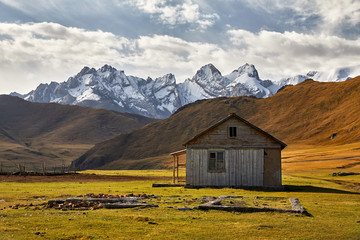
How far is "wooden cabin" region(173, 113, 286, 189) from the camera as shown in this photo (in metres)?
36.3

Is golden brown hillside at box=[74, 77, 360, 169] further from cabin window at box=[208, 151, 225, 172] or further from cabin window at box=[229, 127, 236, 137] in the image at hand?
cabin window at box=[208, 151, 225, 172]

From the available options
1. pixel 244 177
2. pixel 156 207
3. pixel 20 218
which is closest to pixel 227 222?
pixel 156 207

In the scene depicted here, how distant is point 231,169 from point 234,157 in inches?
43.9

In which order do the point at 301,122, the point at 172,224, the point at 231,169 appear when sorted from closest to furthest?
the point at 172,224
the point at 231,169
the point at 301,122

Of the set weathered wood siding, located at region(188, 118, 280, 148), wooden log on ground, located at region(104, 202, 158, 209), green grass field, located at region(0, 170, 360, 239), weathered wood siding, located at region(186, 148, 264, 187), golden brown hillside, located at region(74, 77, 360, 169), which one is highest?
golden brown hillside, located at region(74, 77, 360, 169)

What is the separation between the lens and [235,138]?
36781 mm

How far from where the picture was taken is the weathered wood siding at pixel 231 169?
3628 cm

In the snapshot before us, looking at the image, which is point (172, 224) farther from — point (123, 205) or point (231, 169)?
point (231, 169)

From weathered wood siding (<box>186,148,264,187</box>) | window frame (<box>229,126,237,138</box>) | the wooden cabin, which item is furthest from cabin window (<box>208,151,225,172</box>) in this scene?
window frame (<box>229,126,237,138</box>)

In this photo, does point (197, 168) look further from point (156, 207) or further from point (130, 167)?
point (130, 167)

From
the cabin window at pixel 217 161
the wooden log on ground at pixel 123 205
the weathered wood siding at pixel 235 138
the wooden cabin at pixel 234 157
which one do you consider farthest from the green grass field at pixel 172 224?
the cabin window at pixel 217 161

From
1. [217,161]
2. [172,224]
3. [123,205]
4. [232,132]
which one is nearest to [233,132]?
[232,132]

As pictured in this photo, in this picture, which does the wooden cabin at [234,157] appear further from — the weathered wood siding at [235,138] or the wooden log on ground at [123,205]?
the wooden log on ground at [123,205]

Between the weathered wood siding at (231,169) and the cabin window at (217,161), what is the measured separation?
1.03 feet
